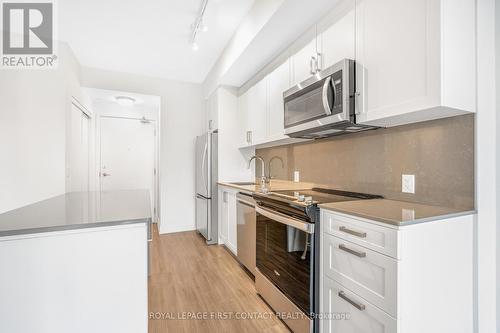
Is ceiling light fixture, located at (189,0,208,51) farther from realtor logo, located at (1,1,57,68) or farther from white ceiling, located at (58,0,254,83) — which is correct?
realtor logo, located at (1,1,57,68)

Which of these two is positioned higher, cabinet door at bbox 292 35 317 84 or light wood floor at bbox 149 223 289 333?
cabinet door at bbox 292 35 317 84

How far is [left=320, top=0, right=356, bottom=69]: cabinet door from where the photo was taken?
1.58 metres

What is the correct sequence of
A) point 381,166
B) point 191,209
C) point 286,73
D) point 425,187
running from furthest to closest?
point 191,209 → point 286,73 → point 381,166 → point 425,187

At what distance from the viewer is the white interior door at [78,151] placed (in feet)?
10.7

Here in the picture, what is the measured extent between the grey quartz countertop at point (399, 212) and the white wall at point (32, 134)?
3107 mm

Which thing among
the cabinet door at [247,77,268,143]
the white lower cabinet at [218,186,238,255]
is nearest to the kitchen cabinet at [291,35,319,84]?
the cabinet door at [247,77,268,143]

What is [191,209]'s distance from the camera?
4.32 meters

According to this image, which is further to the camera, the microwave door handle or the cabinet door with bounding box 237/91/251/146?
the cabinet door with bounding box 237/91/251/146

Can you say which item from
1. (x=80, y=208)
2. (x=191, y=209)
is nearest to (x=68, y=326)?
(x=80, y=208)

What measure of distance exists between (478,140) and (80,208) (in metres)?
2.10

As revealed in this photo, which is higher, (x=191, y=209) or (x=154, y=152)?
(x=154, y=152)

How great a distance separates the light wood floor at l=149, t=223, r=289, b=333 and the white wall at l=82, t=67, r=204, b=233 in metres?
0.94

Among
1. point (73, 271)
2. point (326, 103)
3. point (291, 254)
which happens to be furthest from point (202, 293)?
point (326, 103)

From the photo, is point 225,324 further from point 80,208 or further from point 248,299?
point 80,208
